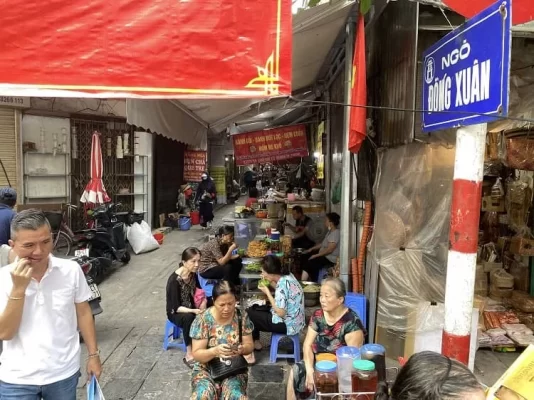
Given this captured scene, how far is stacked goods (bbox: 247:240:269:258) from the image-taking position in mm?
7121

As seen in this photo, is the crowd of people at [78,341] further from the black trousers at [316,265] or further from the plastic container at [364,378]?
the black trousers at [316,265]

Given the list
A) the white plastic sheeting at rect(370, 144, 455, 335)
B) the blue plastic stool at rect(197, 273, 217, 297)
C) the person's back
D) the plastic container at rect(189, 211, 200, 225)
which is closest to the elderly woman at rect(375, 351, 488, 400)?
the white plastic sheeting at rect(370, 144, 455, 335)

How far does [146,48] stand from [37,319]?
182 cm

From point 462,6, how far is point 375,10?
2236 mm

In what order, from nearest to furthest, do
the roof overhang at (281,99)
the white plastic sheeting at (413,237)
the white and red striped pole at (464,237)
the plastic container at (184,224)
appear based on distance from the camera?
1. the white and red striped pole at (464,237)
2. the white plastic sheeting at (413,237)
3. the roof overhang at (281,99)
4. the plastic container at (184,224)

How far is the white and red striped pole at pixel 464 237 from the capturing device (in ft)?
8.93

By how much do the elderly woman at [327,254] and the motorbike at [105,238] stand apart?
3.90 meters

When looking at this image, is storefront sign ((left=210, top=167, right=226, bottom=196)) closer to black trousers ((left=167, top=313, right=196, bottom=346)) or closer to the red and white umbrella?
the red and white umbrella

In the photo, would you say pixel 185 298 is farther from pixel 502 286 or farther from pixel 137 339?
pixel 502 286

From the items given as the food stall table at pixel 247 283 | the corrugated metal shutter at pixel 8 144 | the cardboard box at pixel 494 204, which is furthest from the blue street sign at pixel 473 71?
the corrugated metal shutter at pixel 8 144

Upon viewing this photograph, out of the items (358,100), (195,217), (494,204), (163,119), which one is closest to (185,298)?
(163,119)

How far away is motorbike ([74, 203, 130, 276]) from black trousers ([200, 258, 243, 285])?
2.55 m

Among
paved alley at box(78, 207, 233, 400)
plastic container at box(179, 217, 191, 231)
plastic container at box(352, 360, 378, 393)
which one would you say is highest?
plastic container at box(352, 360, 378, 393)

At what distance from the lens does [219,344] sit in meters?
3.55
